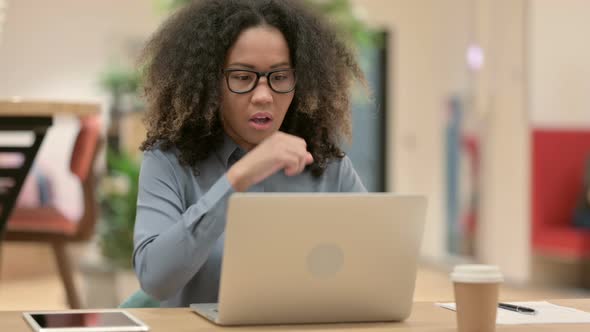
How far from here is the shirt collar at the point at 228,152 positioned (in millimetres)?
1743

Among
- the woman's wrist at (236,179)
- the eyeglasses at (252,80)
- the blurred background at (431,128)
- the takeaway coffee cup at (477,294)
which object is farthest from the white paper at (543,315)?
the blurred background at (431,128)

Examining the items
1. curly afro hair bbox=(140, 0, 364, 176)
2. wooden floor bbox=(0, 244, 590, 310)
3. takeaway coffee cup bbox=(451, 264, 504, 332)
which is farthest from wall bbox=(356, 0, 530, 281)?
takeaway coffee cup bbox=(451, 264, 504, 332)

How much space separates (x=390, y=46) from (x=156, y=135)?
647 centimetres

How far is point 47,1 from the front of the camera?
7.14m

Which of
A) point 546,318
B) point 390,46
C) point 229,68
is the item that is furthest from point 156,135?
point 390,46

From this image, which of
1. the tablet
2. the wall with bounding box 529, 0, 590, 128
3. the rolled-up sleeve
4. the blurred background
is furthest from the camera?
the wall with bounding box 529, 0, 590, 128

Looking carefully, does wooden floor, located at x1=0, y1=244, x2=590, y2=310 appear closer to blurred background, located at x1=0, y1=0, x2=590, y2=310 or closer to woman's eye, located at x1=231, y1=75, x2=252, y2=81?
blurred background, located at x1=0, y1=0, x2=590, y2=310

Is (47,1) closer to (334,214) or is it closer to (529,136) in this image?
(529,136)

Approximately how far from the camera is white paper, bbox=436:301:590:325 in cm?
131

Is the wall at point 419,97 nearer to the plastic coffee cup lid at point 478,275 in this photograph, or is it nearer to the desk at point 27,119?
the desk at point 27,119

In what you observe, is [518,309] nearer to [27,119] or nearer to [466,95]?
[27,119]

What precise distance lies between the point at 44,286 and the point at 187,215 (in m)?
4.80

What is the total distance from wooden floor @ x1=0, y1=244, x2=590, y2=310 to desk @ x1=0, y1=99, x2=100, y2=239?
1460mm

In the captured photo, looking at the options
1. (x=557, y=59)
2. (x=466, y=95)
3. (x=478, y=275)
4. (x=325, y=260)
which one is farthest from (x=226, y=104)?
(x=466, y=95)
